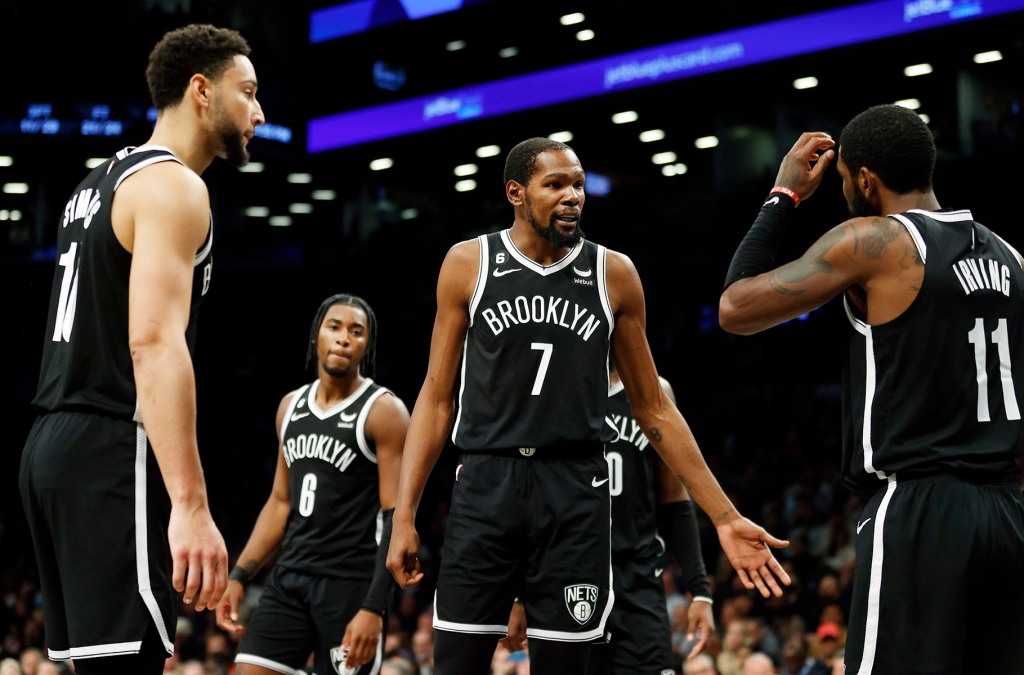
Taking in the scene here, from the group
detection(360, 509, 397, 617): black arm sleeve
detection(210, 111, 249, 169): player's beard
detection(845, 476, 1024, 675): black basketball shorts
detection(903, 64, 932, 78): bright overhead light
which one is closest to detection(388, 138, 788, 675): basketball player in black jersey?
detection(845, 476, 1024, 675): black basketball shorts

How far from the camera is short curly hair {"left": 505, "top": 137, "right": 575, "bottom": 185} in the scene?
465 cm

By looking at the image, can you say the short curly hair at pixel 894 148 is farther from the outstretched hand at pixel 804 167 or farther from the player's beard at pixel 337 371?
the player's beard at pixel 337 371

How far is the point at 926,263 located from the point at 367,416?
10.7 ft

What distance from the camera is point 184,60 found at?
3.31 meters

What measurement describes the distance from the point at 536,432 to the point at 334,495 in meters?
1.87

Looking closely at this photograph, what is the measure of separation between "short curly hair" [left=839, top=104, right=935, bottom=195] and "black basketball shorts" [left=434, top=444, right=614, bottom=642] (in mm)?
1564

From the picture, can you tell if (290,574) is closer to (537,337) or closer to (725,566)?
(537,337)

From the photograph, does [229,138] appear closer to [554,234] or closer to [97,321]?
[97,321]

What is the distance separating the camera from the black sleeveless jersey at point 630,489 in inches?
221

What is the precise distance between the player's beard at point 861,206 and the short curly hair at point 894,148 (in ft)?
0.24

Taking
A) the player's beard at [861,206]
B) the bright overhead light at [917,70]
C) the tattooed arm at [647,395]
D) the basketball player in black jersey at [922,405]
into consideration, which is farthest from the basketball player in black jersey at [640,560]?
the bright overhead light at [917,70]

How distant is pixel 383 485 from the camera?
5.82m

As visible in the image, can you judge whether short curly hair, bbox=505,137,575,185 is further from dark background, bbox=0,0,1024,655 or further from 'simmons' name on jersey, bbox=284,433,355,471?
dark background, bbox=0,0,1024,655

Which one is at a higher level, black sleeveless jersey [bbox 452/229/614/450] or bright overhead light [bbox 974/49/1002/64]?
bright overhead light [bbox 974/49/1002/64]
